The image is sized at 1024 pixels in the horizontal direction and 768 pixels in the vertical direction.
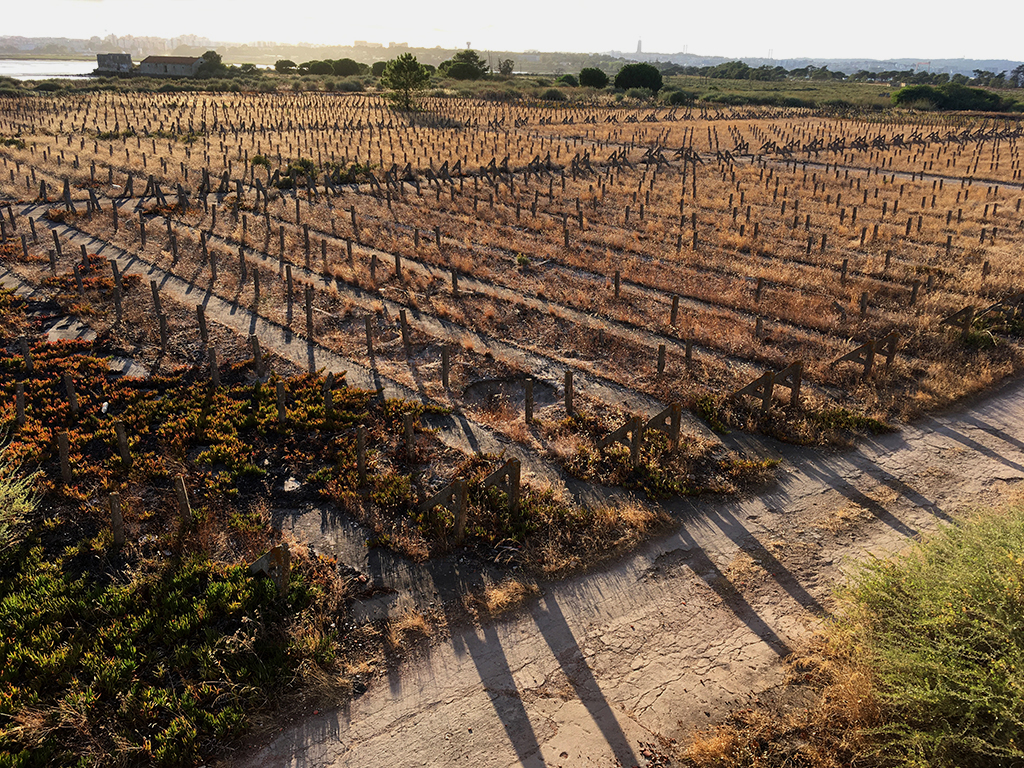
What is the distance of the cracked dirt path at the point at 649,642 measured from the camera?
649 centimetres

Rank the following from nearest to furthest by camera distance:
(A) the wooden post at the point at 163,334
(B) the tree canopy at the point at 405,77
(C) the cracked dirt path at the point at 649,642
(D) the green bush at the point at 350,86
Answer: (C) the cracked dirt path at the point at 649,642, (A) the wooden post at the point at 163,334, (B) the tree canopy at the point at 405,77, (D) the green bush at the point at 350,86

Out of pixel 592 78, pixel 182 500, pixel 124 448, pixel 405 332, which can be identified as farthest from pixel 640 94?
pixel 182 500

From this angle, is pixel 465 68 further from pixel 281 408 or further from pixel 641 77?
pixel 281 408

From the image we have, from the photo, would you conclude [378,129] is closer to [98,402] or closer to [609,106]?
[609,106]

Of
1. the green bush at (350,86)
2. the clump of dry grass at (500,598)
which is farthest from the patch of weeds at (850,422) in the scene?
the green bush at (350,86)

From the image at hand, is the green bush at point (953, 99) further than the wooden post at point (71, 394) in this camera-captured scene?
Yes

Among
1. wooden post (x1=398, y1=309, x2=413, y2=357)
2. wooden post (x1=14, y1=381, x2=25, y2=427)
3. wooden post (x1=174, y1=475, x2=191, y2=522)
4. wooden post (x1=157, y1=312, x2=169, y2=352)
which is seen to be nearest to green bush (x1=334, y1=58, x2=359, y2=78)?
wooden post (x1=157, y1=312, x2=169, y2=352)

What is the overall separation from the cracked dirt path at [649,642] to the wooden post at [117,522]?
12.9 ft

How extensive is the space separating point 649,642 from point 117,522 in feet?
23.0

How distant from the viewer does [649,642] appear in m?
7.68

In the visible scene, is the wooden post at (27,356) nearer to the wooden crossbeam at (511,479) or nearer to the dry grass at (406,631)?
the wooden crossbeam at (511,479)

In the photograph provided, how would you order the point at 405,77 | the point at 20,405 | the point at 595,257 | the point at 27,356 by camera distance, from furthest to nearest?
the point at 405,77, the point at 595,257, the point at 27,356, the point at 20,405

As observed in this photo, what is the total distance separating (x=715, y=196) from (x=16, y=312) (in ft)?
88.5

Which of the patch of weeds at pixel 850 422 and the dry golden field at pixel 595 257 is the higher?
the dry golden field at pixel 595 257
